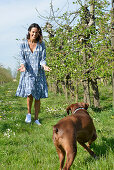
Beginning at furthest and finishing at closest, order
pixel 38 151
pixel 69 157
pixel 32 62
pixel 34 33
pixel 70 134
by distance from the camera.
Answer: pixel 32 62
pixel 34 33
pixel 38 151
pixel 70 134
pixel 69 157

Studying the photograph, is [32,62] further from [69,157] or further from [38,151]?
[69,157]

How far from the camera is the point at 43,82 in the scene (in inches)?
211

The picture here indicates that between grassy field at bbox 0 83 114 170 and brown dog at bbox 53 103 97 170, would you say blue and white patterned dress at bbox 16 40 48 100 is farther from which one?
brown dog at bbox 53 103 97 170

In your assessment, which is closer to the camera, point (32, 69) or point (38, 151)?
point (38, 151)

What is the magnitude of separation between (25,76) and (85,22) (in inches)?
137

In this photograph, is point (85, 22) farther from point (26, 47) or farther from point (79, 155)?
point (79, 155)

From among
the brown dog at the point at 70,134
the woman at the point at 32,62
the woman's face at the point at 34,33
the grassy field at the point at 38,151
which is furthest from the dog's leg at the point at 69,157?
the woman's face at the point at 34,33

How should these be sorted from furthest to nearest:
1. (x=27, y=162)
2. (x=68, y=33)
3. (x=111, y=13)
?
(x=68, y=33), (x=111, y=13), (x=27, y=162)

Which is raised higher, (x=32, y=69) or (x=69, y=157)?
(x=32, y=69)

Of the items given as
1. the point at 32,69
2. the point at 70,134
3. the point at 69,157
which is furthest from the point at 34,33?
the point at 69,157

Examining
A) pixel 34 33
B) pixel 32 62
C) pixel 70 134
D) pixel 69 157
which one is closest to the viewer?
pixel 69 157

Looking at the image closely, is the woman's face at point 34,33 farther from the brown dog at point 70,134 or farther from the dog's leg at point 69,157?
the dog's leg at point 69,157

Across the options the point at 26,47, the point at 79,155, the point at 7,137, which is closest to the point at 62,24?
the point at 26,47

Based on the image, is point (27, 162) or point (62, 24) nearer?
point (27, 162)
